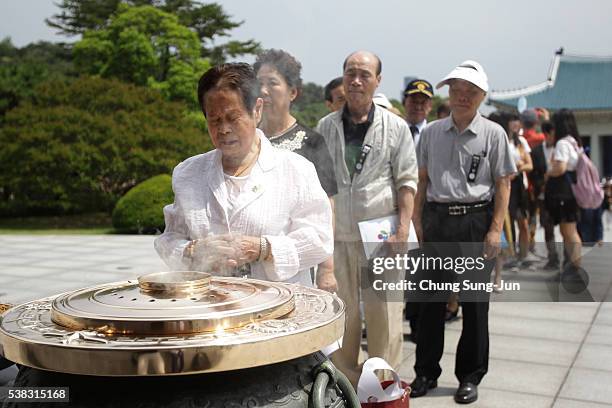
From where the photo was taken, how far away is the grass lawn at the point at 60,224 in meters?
13.8

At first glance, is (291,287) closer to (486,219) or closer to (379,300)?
(379,300)

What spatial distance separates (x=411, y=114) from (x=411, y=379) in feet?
6.76

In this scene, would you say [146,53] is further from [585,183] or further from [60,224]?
[585,183]

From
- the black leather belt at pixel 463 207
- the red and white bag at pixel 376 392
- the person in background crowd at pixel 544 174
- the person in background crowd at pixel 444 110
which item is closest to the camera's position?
the red and white bag at pixel 376 392

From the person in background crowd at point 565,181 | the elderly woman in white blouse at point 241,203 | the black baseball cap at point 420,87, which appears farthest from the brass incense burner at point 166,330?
the person in background crowd at point 565,181

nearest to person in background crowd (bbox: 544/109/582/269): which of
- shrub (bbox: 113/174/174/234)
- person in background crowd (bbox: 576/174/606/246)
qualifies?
person in background crowd (bbox: 576/174/606/246)

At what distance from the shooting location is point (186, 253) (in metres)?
2.10

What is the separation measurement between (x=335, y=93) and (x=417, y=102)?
671mm

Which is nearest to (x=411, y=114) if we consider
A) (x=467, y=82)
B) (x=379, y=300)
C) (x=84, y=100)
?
(x=467, y=82)

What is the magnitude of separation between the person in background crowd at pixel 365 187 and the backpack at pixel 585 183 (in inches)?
135

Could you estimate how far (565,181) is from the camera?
630 cm

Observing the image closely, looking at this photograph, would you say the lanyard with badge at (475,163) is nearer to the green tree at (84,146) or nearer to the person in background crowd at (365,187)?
the person in background crowd at (365,187)

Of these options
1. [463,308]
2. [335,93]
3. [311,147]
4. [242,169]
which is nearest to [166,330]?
[242,169]

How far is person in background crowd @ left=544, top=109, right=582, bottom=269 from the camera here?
20.5ft
